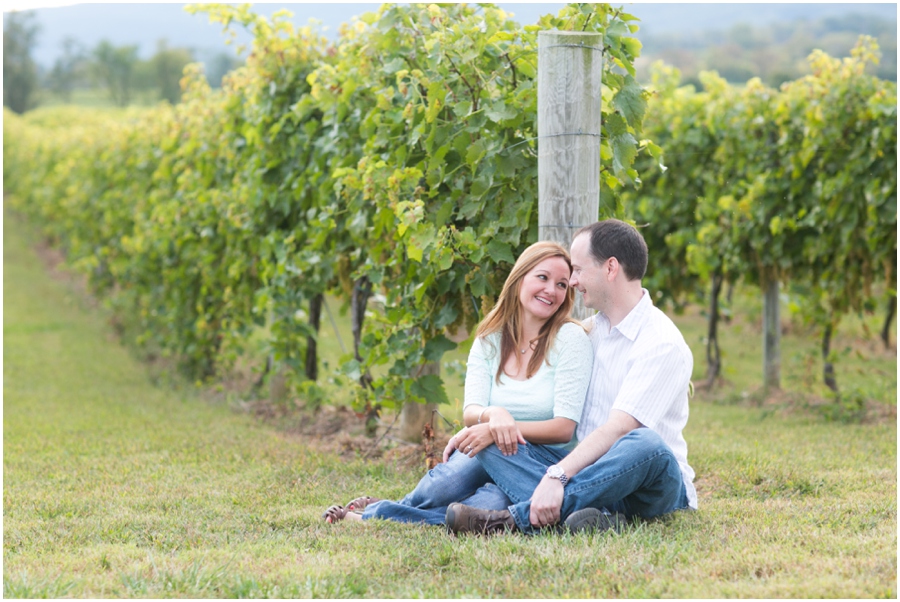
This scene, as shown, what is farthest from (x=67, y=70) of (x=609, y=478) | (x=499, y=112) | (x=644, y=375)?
(x=609, y=478)

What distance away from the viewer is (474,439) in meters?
3.42

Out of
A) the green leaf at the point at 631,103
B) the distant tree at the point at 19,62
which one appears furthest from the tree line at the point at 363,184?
the distant tree at the point at 19,62

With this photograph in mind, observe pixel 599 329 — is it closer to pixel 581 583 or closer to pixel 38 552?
pixel 581 583

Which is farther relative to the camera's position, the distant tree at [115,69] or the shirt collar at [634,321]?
the distant tree at [115,69]

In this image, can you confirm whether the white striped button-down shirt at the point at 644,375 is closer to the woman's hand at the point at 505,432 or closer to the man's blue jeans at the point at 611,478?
the man's blue jeans at the point at 611,478

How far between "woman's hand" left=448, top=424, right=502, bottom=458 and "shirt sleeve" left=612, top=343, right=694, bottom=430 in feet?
1.57

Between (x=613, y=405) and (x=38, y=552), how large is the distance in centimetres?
216

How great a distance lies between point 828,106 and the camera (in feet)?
22.1

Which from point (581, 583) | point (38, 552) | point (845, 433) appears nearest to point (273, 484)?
point (38, 552)

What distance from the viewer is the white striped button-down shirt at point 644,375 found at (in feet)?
10.9

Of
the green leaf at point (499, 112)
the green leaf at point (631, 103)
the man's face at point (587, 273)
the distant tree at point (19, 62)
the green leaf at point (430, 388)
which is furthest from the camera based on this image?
the distant tree at point (19, 62)

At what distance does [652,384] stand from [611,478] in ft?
1.25

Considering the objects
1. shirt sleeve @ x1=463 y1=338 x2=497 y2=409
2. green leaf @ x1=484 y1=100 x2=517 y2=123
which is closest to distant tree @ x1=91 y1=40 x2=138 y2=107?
green leaf @ x1=484 y1=100 x2=517 y2=123

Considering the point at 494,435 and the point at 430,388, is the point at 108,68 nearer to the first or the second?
the point at 430,388
